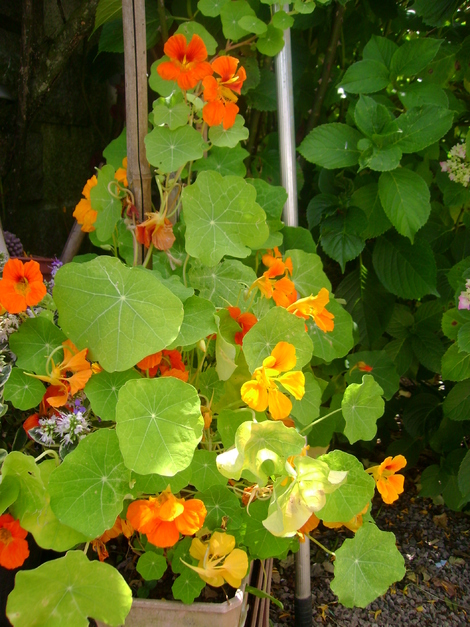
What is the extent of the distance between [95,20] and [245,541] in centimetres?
99

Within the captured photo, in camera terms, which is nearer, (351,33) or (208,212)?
(208,212)

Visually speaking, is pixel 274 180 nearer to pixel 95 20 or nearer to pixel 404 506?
pixel 95 20

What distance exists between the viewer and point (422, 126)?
39.8 inches

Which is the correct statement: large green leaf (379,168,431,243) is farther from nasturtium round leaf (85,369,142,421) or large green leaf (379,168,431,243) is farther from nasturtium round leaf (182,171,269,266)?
nasturtium round leaf (85,369,142,421)

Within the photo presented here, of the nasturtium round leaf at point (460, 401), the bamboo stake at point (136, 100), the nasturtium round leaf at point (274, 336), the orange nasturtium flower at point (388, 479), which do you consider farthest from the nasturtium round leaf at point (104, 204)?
the nasturtium round leaf at point (460, 401)

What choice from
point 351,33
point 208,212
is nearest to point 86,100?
point 351,33

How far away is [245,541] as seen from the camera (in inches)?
31.4

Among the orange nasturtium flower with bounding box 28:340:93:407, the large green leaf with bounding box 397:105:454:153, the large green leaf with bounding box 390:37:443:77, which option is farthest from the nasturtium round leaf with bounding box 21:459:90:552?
the large green leaf with bounding box 390:37:443:77

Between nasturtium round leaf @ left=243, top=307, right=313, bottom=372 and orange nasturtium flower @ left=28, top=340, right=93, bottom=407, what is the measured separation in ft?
0.70

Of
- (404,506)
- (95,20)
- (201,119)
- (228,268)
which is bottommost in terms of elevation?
(404,506)

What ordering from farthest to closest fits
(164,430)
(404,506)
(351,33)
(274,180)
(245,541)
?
(404,506) → (351,33) → (274,180) → (245,541) → (164,430)

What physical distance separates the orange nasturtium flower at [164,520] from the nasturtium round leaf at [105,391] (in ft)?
0.40

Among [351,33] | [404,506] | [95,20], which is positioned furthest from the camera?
[404,506]

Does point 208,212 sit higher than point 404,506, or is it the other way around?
point 208,212
